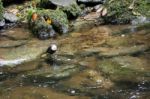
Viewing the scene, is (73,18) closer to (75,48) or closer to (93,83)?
(75,48)

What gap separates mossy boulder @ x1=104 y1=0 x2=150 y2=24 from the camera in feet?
33.8

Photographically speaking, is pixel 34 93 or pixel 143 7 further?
pixel 143 7

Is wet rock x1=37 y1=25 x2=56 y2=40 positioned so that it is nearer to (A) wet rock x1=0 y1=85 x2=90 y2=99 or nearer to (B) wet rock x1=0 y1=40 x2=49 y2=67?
(B) wet rock x1=0 y1=40 x2=49 y2=67

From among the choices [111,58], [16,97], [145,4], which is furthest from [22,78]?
[145,4]

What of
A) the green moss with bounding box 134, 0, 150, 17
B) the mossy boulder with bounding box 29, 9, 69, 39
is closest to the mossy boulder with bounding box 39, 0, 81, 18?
the mossy boulder with bounding box 29, 9, 69, 39

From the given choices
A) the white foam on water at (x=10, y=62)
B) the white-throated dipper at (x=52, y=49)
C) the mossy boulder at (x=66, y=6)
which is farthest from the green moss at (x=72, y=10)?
the white foam on water at (x=10, y=62)

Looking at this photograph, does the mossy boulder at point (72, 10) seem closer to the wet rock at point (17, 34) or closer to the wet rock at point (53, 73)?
the wet rock at point (17, 34)

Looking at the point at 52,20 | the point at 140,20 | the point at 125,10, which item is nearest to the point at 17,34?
the point at 52,20

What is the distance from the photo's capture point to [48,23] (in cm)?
962

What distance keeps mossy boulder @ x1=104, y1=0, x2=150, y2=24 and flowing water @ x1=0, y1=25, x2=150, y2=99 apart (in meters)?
0.92

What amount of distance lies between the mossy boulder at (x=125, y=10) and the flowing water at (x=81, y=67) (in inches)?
36.0

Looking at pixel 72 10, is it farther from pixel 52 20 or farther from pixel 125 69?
pixel 125 69

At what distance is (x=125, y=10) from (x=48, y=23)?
242 centimetres

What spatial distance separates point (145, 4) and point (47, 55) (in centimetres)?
415
